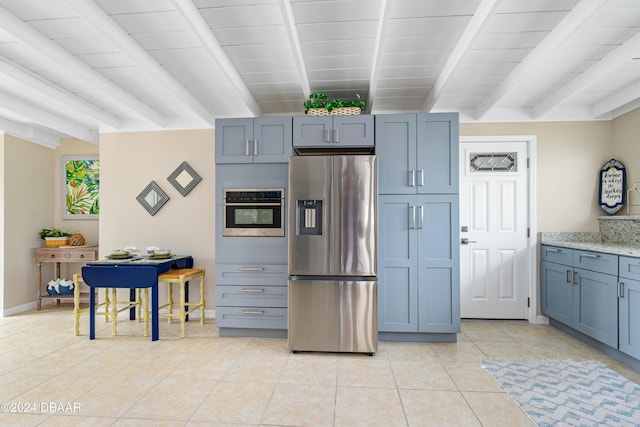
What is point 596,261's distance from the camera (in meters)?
2.99

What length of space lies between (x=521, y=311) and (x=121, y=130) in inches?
201

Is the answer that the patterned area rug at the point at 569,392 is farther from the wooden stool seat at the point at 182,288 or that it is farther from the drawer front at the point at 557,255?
the wooden stool seat at the point at 182,288

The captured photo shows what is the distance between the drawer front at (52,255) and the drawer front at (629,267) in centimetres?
577

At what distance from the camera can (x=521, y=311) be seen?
3.90 meters

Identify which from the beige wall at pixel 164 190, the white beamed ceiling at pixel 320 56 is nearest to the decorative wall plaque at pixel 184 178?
the beige wall at pixel 164 190

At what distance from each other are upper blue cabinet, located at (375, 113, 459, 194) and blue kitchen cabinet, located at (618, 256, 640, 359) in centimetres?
137

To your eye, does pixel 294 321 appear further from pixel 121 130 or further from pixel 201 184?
pixel 121 130

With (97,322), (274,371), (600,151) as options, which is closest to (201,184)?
(97,322)

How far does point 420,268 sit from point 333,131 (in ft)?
4.90

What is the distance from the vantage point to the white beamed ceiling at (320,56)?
2143mm

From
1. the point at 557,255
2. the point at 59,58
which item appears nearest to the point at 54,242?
the point at 59,58

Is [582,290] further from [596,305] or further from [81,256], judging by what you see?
[81,256]

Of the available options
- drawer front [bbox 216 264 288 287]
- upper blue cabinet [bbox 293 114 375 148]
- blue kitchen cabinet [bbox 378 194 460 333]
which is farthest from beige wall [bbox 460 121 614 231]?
drawer front [bbox 216 264 288 287]

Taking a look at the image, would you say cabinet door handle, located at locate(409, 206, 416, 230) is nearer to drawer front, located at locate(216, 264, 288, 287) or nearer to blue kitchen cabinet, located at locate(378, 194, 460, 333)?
blue kitchen cabinet, located at locate(378, 194, 460, 333)
